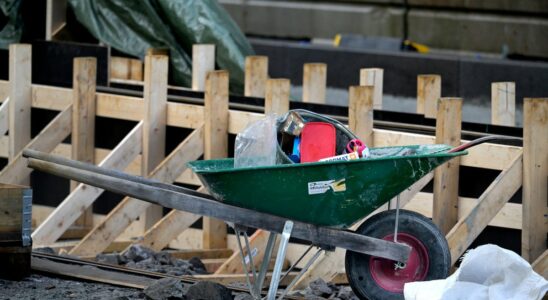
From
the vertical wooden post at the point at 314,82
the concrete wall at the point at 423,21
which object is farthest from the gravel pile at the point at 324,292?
the concrete wall at the point at 423,21

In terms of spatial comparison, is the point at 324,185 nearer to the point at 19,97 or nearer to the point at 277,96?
the point at 277,96

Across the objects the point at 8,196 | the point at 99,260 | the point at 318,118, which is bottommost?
the point at 99,260

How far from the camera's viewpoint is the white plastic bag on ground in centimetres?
645

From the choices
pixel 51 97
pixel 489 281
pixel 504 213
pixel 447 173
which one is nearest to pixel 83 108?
pixel 51 97

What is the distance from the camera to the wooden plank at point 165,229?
8844mm

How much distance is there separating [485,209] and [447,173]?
438 mm

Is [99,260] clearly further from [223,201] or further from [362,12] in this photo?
[362,12]

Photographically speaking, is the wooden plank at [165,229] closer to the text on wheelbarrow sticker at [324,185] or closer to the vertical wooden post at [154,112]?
the vertical wooden post at [154,112]

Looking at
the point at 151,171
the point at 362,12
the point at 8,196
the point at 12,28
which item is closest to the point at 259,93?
the point at 151,171

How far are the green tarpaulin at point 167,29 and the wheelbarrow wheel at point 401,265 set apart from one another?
15.0 feet

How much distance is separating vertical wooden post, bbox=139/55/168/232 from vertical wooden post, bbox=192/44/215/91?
93 cm

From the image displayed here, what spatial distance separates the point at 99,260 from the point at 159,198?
204 centimetres

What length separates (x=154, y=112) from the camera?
Result: 30.9 feet

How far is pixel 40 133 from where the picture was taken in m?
9.75
